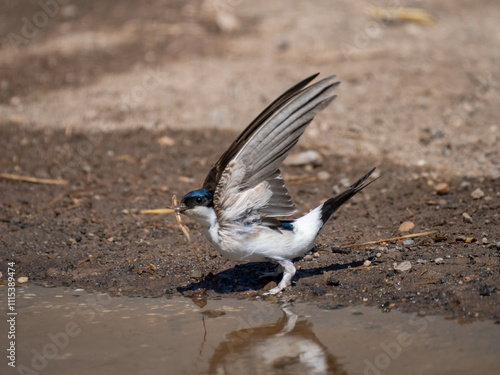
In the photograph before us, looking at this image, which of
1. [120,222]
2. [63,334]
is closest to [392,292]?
[63,334]

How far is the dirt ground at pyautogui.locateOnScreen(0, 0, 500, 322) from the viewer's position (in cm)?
475

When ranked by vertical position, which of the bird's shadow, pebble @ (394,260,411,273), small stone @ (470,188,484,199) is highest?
small stone @ (470,188,484,199)

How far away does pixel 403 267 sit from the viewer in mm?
4492

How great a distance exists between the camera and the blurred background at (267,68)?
282 inches

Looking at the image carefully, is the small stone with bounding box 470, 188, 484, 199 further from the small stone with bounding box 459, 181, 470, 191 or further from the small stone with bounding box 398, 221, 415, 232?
the small stone with bounding box 398, 221, 415, 232

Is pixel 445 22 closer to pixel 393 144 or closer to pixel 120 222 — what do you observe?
pixel 393 144

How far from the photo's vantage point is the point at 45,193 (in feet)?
21.2

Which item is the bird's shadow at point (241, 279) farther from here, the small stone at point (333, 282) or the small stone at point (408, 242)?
the small stone at point (408, 242)

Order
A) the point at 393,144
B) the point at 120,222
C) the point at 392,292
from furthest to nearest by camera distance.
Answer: the point at 393,144, the point at 120,222, the point at 392,292

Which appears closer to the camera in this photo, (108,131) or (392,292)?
(392,292)

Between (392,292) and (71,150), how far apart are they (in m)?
4.21

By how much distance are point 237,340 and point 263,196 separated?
0.93 metres

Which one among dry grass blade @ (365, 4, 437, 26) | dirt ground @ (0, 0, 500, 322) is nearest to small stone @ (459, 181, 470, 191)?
dirt ground @ (0, 0, 500, 322)

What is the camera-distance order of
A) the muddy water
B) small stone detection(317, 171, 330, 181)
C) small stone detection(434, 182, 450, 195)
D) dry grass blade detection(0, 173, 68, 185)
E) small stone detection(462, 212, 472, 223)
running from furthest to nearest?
dry grass blade detection(0, 173, 68, 185) → small stone detection(317, 171, 330, 181) → small stone detection(434, 182, 450, 195) → small stone detection(462, 212, 472, 223) → the muddy water
